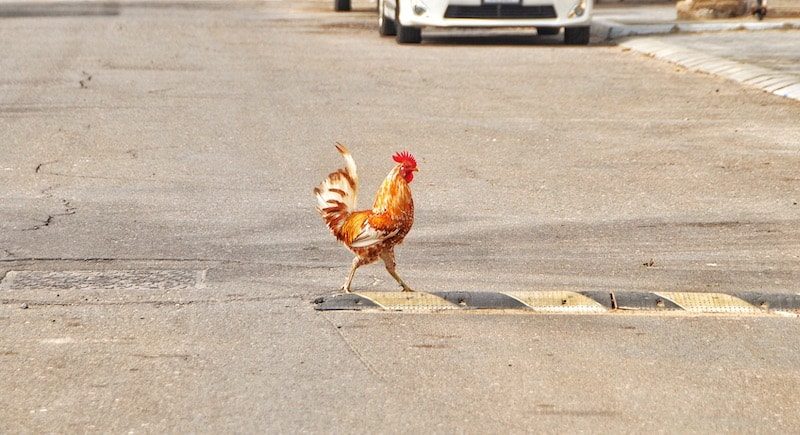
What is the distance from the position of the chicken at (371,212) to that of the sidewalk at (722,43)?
330 inches

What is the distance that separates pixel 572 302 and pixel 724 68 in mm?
10311

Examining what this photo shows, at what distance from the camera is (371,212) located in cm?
650

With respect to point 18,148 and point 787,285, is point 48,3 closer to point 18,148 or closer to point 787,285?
point 18,148

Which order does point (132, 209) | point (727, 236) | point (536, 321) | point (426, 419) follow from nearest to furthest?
point (426, 419) < point (536, 321) < point (727, 236) < point (132, 209)

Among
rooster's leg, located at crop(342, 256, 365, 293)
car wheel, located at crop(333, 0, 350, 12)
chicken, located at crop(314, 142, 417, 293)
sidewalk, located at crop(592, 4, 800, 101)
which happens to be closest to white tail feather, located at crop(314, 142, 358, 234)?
chicken, located at crop(314, 142, 417, 293)

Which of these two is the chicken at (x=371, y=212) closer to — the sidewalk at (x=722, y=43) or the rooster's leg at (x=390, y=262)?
the rooster's leg at (x=390, y=262)

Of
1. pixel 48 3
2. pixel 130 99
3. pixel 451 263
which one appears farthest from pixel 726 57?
pixel 48 3

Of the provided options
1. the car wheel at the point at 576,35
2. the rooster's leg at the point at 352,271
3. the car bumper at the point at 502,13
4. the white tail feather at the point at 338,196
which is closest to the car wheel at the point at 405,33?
the car bumper at the point at 502,13

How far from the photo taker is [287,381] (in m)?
5.55

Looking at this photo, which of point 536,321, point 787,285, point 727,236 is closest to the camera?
point 536,321

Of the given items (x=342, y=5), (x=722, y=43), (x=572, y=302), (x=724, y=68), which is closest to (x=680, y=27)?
(x=722, y=43)

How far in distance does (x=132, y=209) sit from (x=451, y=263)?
2.41 meters

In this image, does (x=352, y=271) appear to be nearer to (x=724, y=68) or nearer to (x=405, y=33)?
(x=724, y=68)

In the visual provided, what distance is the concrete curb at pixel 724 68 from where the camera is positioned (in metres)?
14.7
